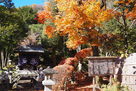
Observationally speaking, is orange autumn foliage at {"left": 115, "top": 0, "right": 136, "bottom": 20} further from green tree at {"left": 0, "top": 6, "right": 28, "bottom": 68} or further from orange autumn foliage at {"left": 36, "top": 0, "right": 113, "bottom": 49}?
green tree at {"left": 0, "top": 6, "right": 28, "bottom": 68}

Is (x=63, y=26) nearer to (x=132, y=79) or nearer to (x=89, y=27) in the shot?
(x=89, y=27)

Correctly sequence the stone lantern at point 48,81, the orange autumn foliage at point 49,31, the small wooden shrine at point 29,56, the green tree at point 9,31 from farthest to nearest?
the small wooden shrine at point 29,56
the orange autumn foliage at point 49,31
the green tree at point 9,31
the stone lantern at point 48,81

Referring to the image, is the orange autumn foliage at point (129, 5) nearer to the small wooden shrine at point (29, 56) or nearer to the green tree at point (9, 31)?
the green tree at point (9, 31)

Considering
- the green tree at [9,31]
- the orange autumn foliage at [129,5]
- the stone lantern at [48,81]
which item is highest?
the orange autumn foliage at [129,5]

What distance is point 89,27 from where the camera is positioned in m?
12.8

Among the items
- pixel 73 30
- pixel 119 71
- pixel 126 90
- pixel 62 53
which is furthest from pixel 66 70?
pixel 62 53

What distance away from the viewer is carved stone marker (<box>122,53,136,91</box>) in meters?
10.6

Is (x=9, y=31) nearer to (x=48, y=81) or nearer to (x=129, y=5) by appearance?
(x=48, y=81)

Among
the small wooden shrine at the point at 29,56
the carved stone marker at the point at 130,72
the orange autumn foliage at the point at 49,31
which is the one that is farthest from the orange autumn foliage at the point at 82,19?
the small wooden shrine at the point at 29,56

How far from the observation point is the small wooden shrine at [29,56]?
18.8 m

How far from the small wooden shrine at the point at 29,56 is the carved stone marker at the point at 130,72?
9392 mm

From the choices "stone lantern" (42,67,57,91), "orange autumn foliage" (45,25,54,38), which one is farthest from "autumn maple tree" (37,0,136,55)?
"stone lantern" (42,67,57,91)

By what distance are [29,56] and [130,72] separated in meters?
11.4

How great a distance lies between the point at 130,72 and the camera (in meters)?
10.8
